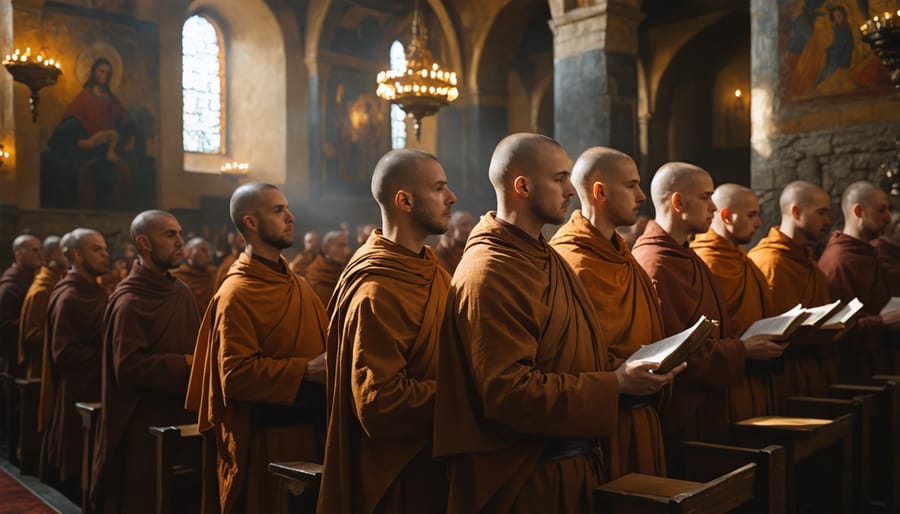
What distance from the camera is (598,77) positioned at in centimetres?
1145

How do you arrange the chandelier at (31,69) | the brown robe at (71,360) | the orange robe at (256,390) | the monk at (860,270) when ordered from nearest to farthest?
the orange robe at (256,390) < the monk at (860,270) < the brown robe at (71,360) < the chandelier at (31,69)

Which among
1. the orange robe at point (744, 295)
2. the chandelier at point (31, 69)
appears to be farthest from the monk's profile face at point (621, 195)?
the chandelier at point (31, 69)

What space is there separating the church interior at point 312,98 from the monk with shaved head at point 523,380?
8919 mm

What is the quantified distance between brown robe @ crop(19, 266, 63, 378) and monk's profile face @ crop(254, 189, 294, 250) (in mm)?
4992

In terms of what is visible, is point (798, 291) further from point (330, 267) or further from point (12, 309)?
point (12, 309)

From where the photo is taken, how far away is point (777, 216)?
348 inches

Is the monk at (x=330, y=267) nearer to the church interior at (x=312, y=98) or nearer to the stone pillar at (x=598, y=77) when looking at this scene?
the church interior at (x=312, y=98)

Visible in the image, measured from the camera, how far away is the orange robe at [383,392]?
2842mm

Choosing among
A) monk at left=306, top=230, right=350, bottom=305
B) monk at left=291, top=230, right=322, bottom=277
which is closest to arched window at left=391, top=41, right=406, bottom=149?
monk at left=291, top=230, right=322, bottom=277

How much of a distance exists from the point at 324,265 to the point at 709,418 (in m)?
6.63

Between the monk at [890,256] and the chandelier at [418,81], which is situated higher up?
the chandelier at [418,81]

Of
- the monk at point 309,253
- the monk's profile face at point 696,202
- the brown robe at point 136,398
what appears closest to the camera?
the monk's profile face at point 696,202

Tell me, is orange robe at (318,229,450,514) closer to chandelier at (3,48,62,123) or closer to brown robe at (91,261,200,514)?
brown robe at (91,261,200,514)

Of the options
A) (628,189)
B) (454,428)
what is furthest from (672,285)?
(454,428)
